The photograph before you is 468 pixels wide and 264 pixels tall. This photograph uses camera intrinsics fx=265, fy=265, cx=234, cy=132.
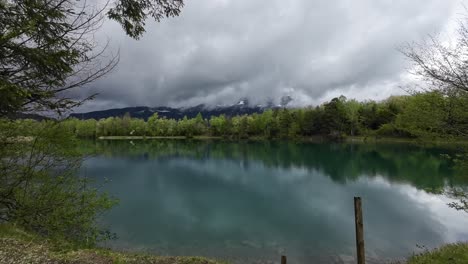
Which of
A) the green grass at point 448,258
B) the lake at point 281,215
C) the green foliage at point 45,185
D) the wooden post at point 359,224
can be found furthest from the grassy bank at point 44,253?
the green grass at point 448,258

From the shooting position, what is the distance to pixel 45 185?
8.11m

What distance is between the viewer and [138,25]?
20.2ft

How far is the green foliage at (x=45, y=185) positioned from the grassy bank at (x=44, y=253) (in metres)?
0.38

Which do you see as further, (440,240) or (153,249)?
(440,240)

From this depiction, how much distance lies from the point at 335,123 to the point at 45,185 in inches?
4485

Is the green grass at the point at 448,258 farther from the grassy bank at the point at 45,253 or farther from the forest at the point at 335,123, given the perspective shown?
the forest at the point at 335,123

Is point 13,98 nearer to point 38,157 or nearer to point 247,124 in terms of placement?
point 38,157

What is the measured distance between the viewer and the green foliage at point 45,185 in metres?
6.99

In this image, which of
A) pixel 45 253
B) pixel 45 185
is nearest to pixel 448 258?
pixel 45 253

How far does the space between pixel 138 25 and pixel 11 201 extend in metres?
6.13

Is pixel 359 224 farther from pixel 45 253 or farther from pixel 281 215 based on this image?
pixel 281 215

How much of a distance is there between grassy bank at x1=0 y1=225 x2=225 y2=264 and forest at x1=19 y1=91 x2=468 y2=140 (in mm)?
3168

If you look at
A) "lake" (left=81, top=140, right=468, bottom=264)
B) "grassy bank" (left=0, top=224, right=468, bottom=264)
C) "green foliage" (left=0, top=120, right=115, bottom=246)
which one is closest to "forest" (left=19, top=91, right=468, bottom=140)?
"green foliage" (left=0, top=120, right=115, bottom=246)

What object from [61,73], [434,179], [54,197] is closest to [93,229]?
[54,197]
